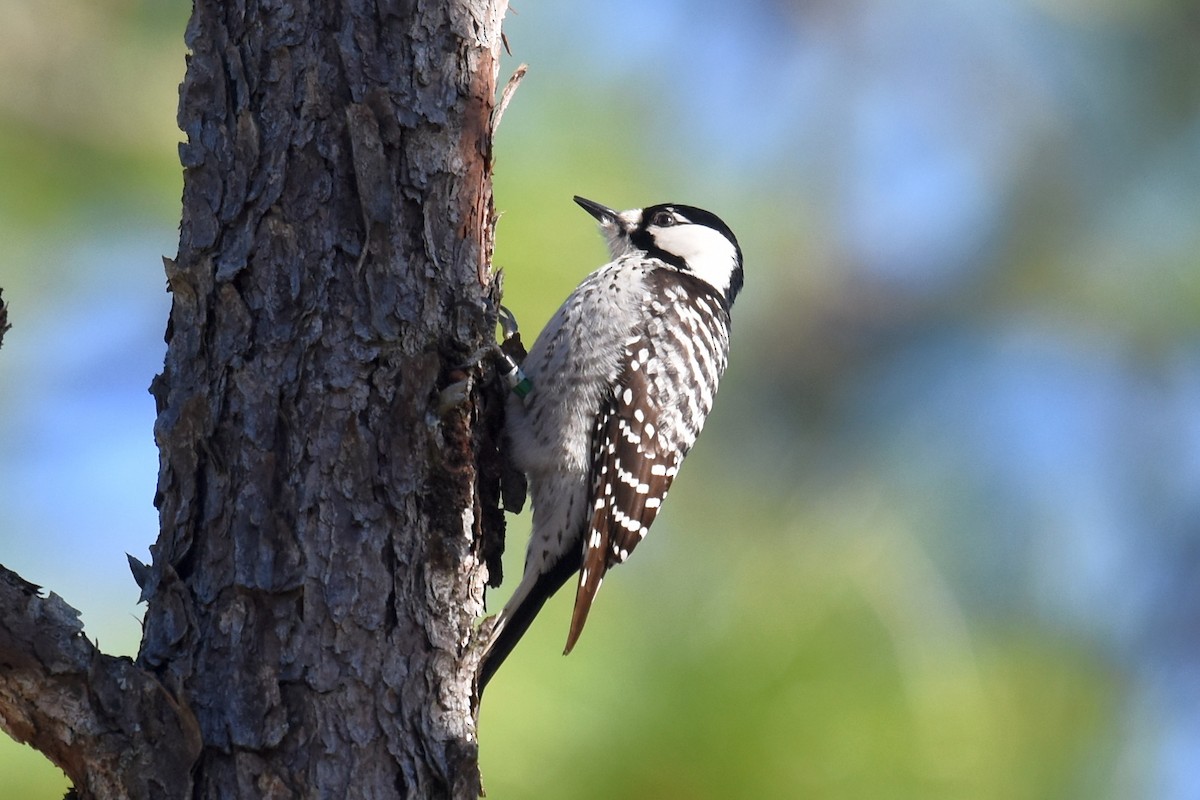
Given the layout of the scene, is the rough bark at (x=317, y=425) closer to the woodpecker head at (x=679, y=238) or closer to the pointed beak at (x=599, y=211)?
the pointed beak at (x=599, y=211)

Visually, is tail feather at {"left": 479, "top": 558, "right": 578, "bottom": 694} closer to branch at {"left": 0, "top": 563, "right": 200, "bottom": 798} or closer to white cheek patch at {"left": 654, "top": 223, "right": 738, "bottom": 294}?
branch at {"left": 0, "top": 563, "right": 200, "bottom": 798}

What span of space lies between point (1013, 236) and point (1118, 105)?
57 centimetres

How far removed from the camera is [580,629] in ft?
8.94

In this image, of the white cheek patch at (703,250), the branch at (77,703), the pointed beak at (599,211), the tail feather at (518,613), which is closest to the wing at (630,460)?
the tail feather at (518,613)

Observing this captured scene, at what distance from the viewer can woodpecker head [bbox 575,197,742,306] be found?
12.6 ft

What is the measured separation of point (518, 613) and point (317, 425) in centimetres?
88

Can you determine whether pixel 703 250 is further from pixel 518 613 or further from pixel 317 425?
pixel 317 425

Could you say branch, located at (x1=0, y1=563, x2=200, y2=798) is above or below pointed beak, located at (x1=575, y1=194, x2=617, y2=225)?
below

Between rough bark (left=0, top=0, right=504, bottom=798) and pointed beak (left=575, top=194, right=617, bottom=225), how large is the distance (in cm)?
110

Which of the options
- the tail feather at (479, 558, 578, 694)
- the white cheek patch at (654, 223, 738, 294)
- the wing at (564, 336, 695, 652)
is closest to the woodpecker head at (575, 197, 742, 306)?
the white cheek patch at (654, 223, 738, 294)

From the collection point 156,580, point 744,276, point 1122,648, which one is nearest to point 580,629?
point 156,580

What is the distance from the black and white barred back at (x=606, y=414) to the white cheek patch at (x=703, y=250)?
366 mm

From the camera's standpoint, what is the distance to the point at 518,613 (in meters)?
2.82

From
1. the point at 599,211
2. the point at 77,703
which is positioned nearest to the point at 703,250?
the point at 599,211
